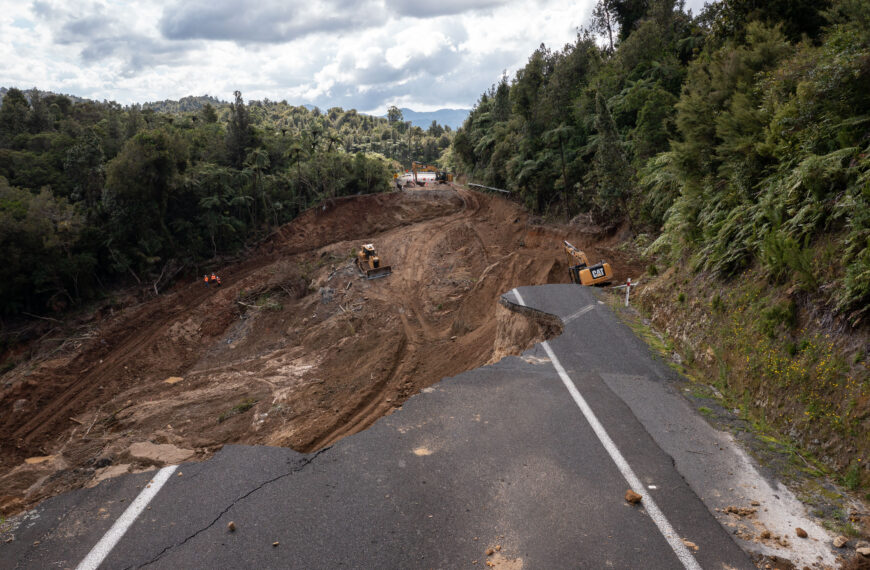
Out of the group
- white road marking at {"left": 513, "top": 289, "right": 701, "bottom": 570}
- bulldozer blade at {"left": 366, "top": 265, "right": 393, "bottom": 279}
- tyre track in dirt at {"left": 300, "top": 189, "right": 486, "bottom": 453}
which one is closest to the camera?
white road marking at {"left": 513, "top": 289, "right": 701, "bottom": 570}

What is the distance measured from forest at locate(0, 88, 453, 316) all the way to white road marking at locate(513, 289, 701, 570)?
2763cm

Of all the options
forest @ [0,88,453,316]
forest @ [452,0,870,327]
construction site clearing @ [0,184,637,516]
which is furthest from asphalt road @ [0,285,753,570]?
forest @ [0,88,453,316]

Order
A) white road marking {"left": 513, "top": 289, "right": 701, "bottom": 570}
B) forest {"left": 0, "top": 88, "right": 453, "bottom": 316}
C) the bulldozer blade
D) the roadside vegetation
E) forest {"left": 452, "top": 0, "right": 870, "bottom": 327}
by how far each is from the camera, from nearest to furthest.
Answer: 1. white road marking {"left": 513, "top": 289, "right": 701, "bottom": 570}
2. the roadside vegetation
3. forest {"left": 452, "top": 0, "right": 870, "bottom": 327}
4. forest {"left": 0, "top": 88, "right": 453, "bottom": 316}
5. the bulldozer blade

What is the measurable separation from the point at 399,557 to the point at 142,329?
23849 mm

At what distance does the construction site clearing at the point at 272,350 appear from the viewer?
1178cm

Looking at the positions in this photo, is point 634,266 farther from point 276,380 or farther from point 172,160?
point 172,160

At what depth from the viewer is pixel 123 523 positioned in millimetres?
4586

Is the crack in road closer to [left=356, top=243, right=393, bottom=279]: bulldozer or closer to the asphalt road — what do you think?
the asphalt road

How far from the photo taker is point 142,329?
74.5 ft

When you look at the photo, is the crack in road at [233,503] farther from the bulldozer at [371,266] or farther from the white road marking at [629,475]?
the bulldozer at [371,266]

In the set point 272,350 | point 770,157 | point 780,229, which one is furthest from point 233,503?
point 272,350

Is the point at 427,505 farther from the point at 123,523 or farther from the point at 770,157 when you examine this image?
the point at 770,157

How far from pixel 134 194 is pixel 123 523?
27.7 metres

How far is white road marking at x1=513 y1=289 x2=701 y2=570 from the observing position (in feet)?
13.5
